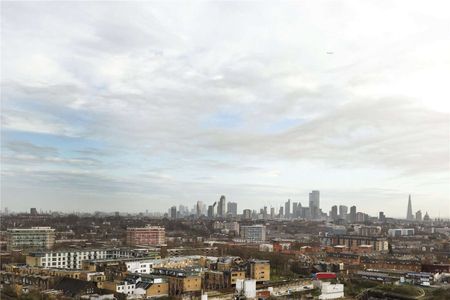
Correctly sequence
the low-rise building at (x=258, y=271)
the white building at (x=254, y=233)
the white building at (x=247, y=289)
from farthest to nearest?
1. the white building at (x=254, y=233)
2. the low-rise building at (x=258, y=271)
3. the white building at (x=247, y=289)

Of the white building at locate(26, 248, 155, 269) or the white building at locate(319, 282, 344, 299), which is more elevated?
the white building at locate(26, 248, 155, 269)

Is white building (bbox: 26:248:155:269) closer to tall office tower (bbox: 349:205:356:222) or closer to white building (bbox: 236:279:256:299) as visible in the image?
white building (bbox: 236:279:256:299)

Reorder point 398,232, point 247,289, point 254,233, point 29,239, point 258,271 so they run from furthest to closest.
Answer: point 398,232 < point 254,233 < point 29,239 < point 258,271 < point 247,289

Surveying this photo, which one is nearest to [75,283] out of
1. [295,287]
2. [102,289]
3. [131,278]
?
[102,289]

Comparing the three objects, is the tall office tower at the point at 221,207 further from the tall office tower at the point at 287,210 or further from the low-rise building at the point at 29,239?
the low-rise building at the point at 29,239

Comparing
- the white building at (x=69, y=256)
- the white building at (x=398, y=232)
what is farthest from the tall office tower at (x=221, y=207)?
the white building at (x=69, y=256)

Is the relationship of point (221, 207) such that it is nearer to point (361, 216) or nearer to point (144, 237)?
point (361, 216)

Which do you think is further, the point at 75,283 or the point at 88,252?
the point at 88,252

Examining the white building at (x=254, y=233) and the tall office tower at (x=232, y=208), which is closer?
the white building at (x=254, y=233)

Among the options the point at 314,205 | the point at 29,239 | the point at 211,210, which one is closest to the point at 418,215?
the point at 314,205

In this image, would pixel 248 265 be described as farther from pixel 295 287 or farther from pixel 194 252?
pixel 194 252

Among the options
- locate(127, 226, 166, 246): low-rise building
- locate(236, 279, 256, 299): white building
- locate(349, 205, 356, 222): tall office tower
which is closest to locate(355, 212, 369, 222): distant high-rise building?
locate(349, 205, 356, 222): tall office tower
